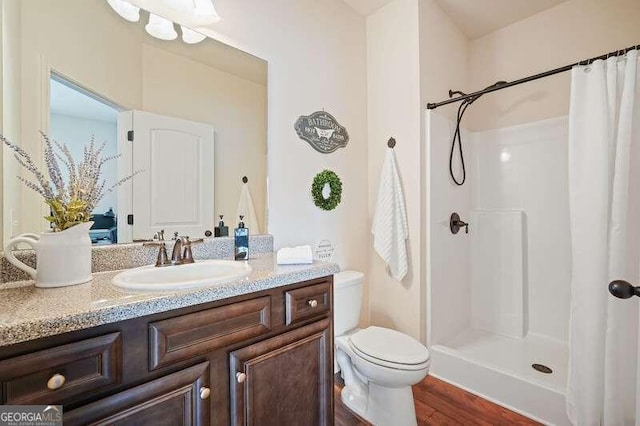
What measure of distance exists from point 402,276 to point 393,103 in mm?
1264

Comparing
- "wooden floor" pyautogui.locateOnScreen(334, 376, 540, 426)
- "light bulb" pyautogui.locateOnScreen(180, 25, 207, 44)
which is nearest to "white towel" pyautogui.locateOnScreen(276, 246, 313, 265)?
"wooden floor" pyautogui.locateOnScreen(334, 376, 540, 426)

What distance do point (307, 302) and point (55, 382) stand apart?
714 millimetres

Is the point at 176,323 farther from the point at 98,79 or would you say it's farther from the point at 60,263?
the point at 98,79

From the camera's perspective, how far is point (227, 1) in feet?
4.86

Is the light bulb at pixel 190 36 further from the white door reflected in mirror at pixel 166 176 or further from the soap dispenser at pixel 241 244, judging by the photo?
the soap dispenser at pixel 241 244

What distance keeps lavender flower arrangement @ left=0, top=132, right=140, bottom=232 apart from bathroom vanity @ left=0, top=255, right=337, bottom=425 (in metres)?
0.23

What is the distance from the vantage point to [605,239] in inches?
51.3

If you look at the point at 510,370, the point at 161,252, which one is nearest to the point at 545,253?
the point at 510,370

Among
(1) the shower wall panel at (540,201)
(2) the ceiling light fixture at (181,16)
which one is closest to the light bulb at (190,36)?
(2) the ceiling light fixture at (181,16)

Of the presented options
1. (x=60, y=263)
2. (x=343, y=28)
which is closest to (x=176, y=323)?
(x=60, y=263)

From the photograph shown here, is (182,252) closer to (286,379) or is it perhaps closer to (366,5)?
(286,379)

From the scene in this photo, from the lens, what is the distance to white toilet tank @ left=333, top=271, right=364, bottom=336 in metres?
1.72

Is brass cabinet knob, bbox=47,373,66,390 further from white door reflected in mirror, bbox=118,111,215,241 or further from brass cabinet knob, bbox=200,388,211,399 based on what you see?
white door reflected in mirror, bbox=118,111,215,241

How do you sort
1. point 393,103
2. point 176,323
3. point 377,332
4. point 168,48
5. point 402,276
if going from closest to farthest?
point 176,323 → point 168,48 → point 377,332 → point 402,276 → point 393,103
